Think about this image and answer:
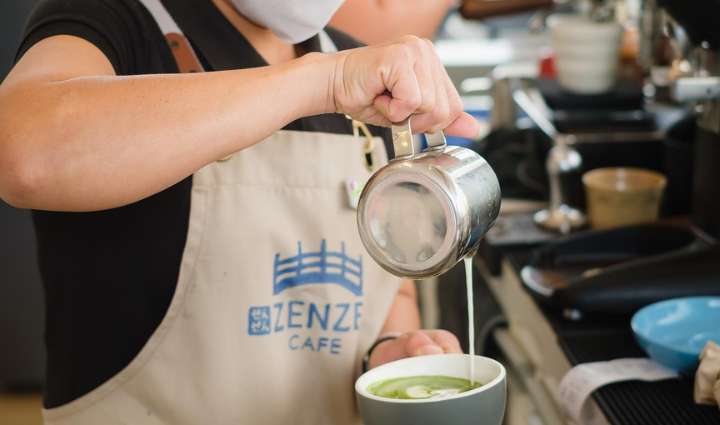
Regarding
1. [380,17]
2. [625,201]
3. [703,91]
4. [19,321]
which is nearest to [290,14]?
[703,91]

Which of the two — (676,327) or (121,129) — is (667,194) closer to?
(676,327)

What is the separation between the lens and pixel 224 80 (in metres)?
0.92

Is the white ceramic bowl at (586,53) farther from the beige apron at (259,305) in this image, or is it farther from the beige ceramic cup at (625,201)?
the beige apron at (259,305)

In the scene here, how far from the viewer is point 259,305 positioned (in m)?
1.24

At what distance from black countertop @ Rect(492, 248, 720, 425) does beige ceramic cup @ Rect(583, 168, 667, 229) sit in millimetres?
413

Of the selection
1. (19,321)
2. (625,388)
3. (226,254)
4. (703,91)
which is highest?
(703,91)

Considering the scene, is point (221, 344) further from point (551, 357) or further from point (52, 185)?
point (551, 357)

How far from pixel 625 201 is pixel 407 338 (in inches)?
32.2

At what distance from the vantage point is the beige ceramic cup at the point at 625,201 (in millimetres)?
1886

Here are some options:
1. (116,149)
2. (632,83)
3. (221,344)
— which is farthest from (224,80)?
(632,83)

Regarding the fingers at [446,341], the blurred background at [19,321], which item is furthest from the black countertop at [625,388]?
the blurred background at [19,321]

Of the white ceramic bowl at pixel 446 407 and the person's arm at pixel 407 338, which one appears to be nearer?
the white ceramic bowl at pixel 446 407

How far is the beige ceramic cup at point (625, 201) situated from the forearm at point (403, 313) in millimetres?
612

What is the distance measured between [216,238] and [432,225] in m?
0.39
